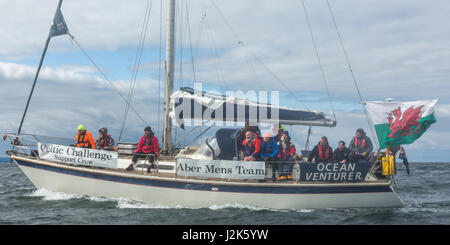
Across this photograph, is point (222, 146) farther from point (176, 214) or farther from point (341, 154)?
point (341, 154)

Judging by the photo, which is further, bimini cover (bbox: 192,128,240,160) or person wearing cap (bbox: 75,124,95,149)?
person wearing cap (bbox: 75,124,95,149)

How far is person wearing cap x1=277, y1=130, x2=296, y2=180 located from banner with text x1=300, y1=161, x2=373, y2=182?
0.51 metres

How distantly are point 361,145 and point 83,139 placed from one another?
30.0 feet

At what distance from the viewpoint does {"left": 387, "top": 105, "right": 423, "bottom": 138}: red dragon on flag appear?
11.8m

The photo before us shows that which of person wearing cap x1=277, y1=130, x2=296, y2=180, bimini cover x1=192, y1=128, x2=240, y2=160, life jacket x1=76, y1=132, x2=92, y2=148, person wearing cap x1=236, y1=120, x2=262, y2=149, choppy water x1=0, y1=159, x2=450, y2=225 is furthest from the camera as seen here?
life jacket x1=76, y1=132, x2=92, y2=148

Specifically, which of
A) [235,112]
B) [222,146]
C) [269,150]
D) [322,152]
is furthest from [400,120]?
[222,146]

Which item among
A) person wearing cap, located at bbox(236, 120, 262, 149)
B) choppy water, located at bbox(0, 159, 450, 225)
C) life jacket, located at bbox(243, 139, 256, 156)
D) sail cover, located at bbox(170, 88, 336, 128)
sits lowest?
choppy water, located at bbox(0, 159, 450, 225)

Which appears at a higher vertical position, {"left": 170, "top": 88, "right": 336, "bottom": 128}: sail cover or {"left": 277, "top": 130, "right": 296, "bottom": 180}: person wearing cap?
{"left": 170, "top": 88, "right": 336, "bottom": 128}: sail cover

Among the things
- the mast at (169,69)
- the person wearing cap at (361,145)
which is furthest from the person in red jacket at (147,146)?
the person wearing cap at (361,145)

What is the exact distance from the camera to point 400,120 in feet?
39.2

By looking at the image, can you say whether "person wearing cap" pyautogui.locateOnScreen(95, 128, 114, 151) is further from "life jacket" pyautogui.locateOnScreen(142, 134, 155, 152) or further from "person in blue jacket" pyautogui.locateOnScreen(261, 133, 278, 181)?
"person in blue jacket" pyautogui.locateOnScreen(261, 133, 278, 181)

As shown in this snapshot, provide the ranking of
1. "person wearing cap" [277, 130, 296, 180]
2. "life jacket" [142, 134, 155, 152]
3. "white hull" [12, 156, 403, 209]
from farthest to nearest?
→ "life jacket" [142, 134, 155, 152], "person wearing cap" [277, 130, 296, 180], "white hull" [12, 156, 403, 209]

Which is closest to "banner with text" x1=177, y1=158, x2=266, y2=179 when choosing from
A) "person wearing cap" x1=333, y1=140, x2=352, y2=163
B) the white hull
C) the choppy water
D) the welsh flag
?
the white hull
